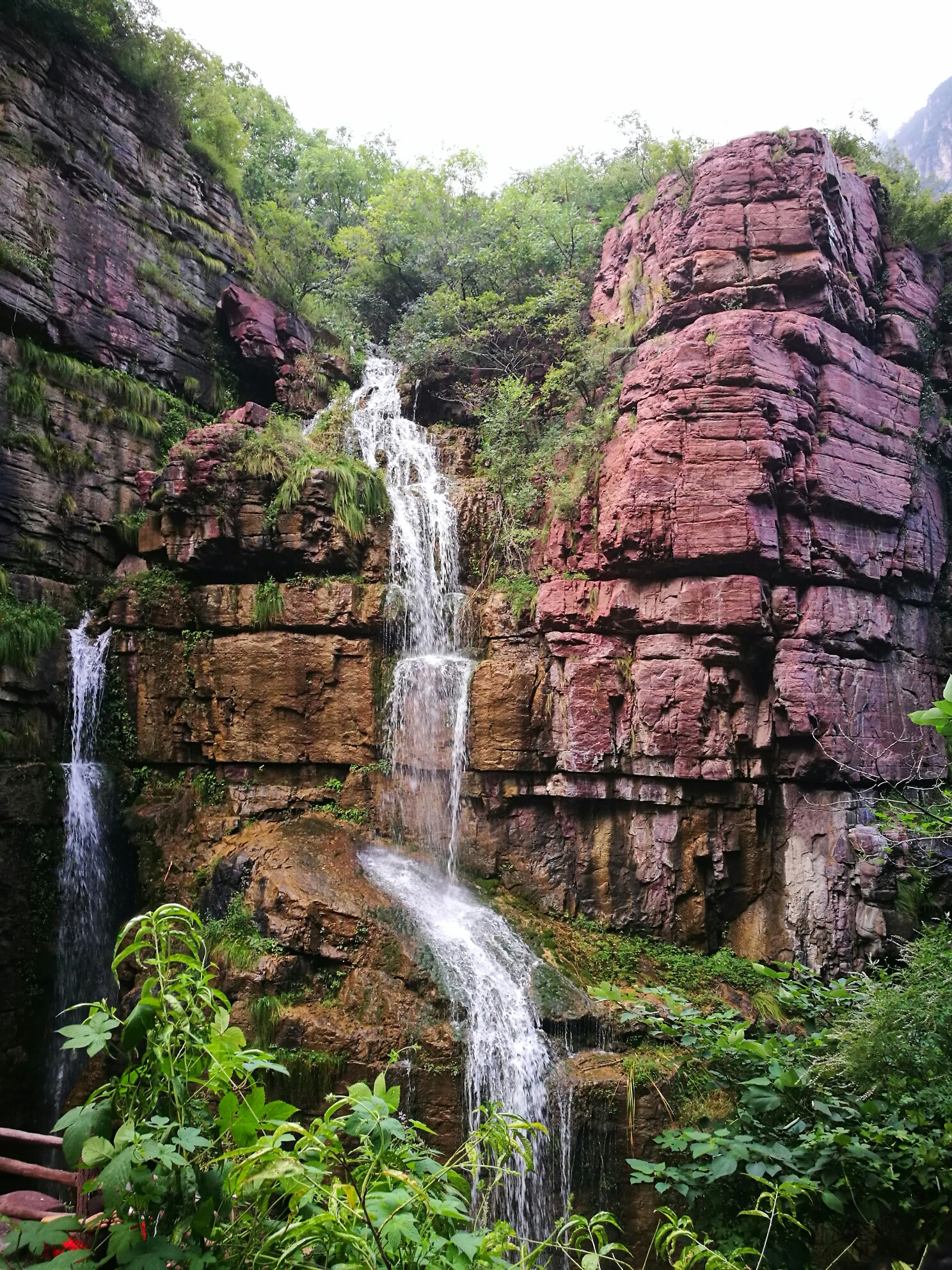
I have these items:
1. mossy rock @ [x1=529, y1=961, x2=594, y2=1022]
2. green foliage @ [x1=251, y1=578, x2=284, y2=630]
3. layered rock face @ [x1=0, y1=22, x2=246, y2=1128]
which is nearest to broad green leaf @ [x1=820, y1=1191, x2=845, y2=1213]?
mossy rock @ [x1=529, y1=961, x2=594, y2=1022]

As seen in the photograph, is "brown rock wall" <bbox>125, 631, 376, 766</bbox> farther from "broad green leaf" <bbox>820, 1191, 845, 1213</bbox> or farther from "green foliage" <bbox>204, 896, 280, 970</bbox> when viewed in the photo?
"broad green leaf" <bbox>820, 1191, 845, 1213</bbox>

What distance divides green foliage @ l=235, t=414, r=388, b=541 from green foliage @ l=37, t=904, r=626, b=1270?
9820mm

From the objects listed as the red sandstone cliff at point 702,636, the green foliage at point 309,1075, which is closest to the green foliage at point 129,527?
the red sandstone cliff at point 702,636

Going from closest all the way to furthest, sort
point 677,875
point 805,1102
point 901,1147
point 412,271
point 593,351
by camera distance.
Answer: point 901,1147
point 805,1102
point 677,875
point 593,351
point 412,271

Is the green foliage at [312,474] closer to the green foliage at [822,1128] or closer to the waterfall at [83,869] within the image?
the waterfall at [83,869]

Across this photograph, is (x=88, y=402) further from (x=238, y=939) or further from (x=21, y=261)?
(x=238, y=939)

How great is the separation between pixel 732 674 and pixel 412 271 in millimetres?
13974

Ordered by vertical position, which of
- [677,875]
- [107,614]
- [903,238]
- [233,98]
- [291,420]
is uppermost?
[233,98]

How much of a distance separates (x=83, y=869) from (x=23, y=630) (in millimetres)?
3419

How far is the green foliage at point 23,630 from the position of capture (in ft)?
34.0

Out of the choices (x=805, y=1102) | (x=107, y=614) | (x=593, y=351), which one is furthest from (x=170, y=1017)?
(x=593, y=351)

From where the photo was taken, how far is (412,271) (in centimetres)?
1902

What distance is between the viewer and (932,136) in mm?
48750

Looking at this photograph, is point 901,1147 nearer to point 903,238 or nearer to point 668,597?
point 668,597
